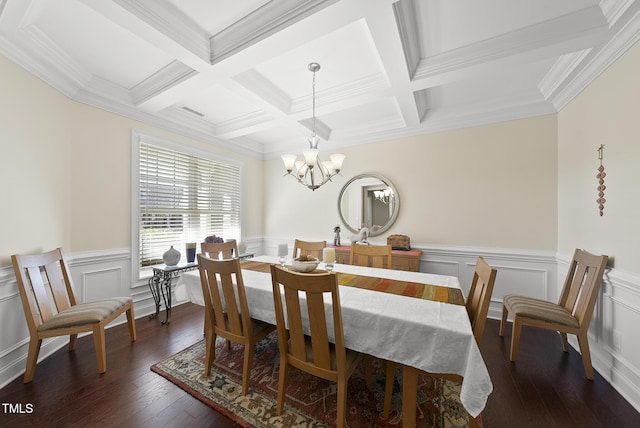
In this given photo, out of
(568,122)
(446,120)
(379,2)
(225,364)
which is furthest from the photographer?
(446,120)

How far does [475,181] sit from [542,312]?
172 cm

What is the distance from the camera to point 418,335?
4.30ft

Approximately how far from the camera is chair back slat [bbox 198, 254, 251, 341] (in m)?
1.69

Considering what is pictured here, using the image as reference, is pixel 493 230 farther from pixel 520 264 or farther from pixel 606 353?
pixel 606 353

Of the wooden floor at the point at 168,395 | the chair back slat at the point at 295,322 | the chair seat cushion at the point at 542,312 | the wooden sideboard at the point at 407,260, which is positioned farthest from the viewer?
the wooden sideboard at the point at 407,260

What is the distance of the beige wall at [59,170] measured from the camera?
1980 millimetres

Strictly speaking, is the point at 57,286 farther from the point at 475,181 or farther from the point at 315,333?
the point at 475,181

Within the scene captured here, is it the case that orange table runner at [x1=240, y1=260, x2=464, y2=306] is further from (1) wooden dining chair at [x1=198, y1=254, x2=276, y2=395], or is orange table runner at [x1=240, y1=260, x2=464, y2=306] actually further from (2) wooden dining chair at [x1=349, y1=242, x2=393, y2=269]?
(1) wooden dining chair at [x1=198, y1=254, x2=276, y2=395]

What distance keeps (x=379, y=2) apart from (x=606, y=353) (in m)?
3.18

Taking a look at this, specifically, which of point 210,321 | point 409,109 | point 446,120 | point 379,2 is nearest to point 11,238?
point 210,321

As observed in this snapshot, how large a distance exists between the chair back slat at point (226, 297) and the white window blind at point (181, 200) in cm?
192

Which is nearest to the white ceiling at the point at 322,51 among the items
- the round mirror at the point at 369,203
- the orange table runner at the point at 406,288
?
the round mirror at the point at 369,203

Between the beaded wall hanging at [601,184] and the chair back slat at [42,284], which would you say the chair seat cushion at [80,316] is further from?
Answer: the beaded wall hanging at [601,184]

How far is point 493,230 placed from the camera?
3123 mm
